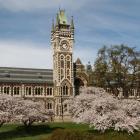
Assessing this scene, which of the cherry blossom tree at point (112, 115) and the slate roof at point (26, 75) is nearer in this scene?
the cherry blossom tree at point (112, 115)

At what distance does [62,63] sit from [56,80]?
13.6 feet

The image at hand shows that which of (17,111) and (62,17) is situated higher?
(62,17)

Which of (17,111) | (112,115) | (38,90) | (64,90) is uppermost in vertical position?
(38,90)

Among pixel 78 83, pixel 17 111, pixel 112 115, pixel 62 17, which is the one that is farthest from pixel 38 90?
pixel 112 115

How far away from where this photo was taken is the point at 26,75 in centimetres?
10588

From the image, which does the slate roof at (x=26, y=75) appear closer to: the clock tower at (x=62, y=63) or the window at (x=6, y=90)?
the window at (x=6, y=90)

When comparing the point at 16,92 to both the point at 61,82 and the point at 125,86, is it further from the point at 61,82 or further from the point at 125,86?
the point at 125,86

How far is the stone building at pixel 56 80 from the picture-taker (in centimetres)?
10106

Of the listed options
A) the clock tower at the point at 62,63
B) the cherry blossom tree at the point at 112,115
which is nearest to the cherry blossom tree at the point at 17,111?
the cherry blossom tree at the point at 112,115

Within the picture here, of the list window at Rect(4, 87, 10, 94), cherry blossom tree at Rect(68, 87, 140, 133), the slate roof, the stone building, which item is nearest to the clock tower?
the stone building

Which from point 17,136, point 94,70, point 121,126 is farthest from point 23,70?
point 121,126

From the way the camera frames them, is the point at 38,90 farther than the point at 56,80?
Yes

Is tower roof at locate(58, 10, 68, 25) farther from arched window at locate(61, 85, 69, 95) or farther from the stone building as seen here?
arched window at locate(61, 85, 69, 95)

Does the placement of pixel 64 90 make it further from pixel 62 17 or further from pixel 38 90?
pixel 62 17
